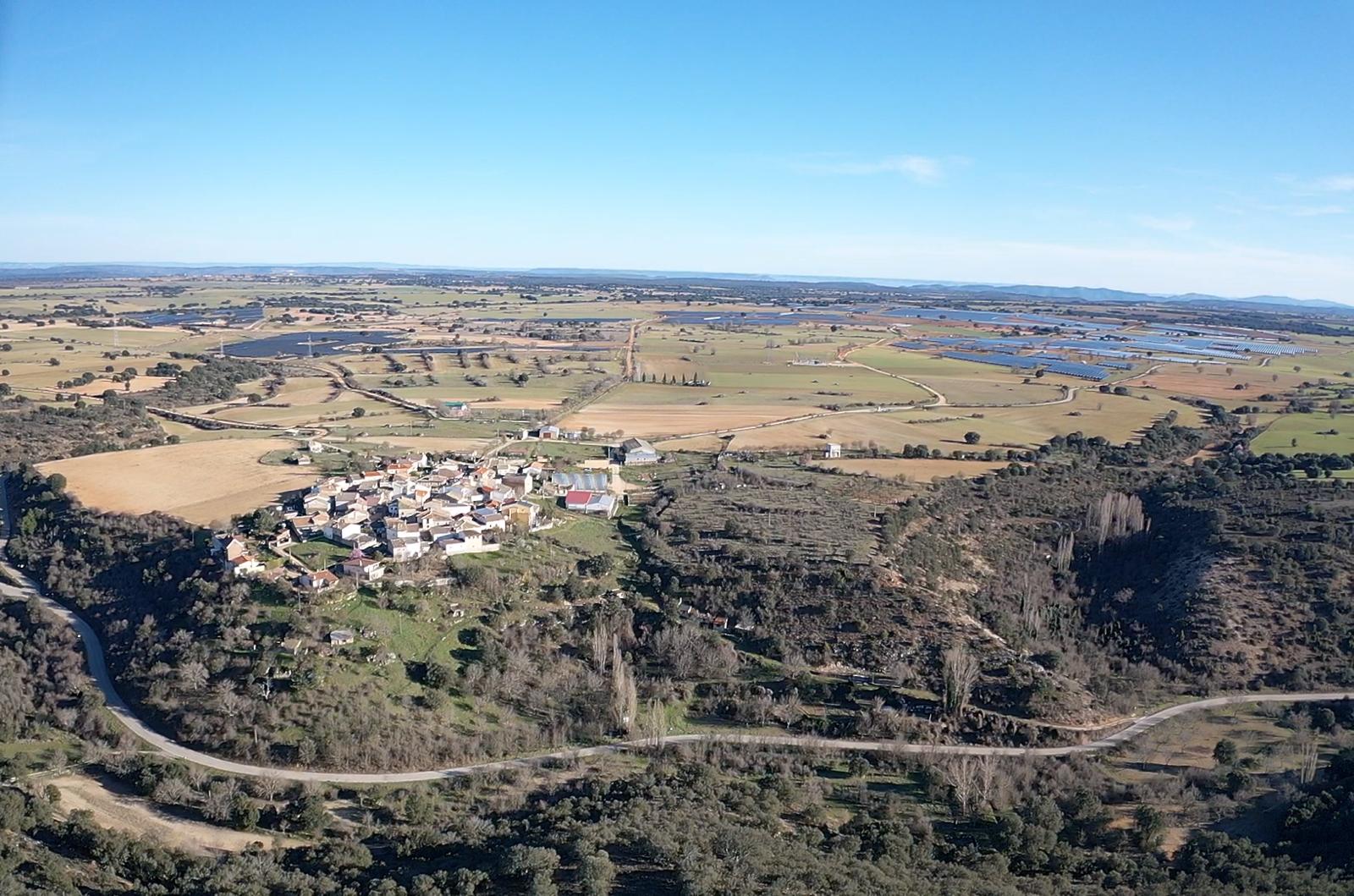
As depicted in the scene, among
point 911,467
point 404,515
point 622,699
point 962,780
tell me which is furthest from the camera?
point 911,467

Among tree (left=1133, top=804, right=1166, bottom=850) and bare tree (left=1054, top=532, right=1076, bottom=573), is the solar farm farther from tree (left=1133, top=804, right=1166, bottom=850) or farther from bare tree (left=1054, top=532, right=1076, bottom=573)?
tree (left=1133, top=804, right=1166, bottom=850)

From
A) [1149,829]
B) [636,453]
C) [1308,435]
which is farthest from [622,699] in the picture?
[1308,435]

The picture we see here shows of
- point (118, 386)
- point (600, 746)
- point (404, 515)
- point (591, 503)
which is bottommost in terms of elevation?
point (600, 746)

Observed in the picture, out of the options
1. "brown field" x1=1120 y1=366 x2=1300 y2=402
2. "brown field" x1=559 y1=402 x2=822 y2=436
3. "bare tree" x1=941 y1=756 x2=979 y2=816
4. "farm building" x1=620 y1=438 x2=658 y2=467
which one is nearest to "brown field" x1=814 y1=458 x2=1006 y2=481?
"farm building" x1=620 y1=438 x2=658 y2=467

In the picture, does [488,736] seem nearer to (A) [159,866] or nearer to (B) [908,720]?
(A) [159,866]

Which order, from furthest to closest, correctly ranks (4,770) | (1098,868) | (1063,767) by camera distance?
(1063,767)
(4,770)
(1098,868)

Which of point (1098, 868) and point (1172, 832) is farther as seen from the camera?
point (1172, 832)

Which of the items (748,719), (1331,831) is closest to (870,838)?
(748,719)

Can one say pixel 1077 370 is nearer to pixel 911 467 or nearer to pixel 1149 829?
pixel 911 467
